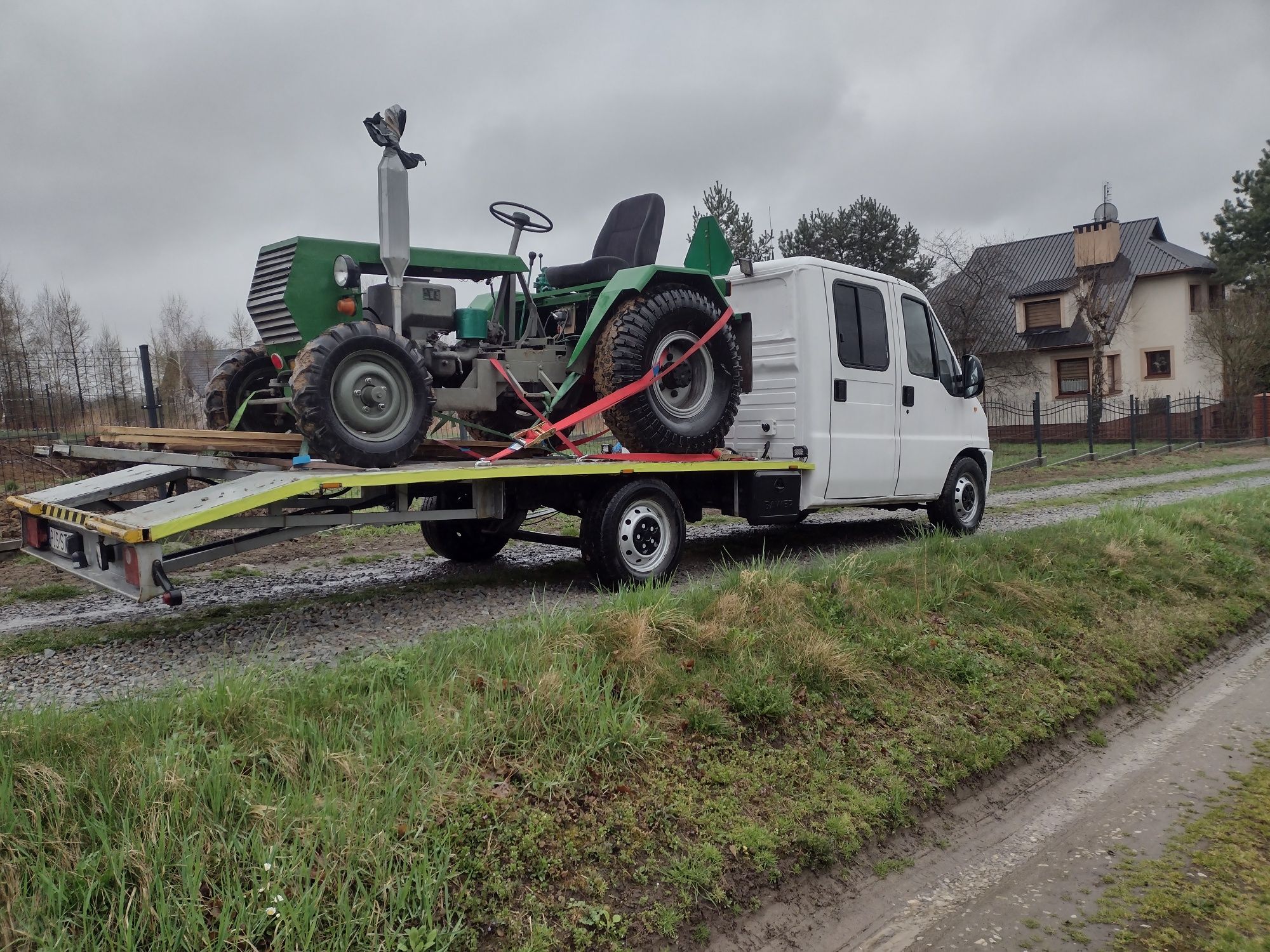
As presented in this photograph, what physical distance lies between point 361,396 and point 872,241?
29.5 meters

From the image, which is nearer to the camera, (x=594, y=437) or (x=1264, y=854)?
(x=1264, y=854)

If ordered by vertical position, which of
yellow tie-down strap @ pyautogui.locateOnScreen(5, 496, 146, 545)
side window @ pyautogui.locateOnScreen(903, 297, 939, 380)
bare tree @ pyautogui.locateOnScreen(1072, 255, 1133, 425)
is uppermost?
bare tree @ pyautogui.locateOnScreen(1072, 255, 1133, 425)

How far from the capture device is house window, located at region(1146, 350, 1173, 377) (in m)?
34.7

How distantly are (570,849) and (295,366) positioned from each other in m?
3.26

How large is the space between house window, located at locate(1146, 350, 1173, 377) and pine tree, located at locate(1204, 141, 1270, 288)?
3843 mm

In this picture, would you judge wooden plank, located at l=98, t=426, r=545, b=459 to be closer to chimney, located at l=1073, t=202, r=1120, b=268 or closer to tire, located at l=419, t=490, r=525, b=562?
tire, located at l=419, t=490, r=525, b=562

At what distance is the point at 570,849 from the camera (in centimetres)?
298

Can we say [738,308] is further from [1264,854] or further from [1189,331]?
[1189,331]

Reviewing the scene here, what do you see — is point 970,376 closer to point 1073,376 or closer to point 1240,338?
point 1240,338

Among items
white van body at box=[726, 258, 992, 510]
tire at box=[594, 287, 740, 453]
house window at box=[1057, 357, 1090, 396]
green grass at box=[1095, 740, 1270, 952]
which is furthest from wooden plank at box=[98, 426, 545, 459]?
house window at box=[1057, 357, 1090, 396]

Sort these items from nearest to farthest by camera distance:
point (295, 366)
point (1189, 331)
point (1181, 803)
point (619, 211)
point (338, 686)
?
point (338, 686) < point (1181, 803) < point (295, 366) < point (619, 211) < point (1189, 331)

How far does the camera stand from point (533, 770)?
127 inches

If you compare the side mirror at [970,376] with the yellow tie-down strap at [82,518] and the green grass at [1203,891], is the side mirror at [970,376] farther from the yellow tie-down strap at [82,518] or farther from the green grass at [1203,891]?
the yellow tie-down strap at [82,518]

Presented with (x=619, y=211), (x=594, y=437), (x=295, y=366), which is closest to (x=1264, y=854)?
(x=594, y=437)
